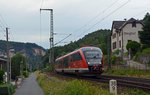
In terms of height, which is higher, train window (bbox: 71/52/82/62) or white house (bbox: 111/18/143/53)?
white house (bbox: 111/18/143/53)

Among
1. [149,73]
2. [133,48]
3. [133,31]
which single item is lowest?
[149,73]

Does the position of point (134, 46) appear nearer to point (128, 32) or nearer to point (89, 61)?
point (128, 32)

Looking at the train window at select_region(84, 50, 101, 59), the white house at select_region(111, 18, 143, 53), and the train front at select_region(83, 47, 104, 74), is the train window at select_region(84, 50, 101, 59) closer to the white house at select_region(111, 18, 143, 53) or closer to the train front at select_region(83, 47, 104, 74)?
the train front at select_region(83, 47, 104, 74)

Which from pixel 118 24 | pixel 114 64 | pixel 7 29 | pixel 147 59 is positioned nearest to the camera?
pixel 7 29

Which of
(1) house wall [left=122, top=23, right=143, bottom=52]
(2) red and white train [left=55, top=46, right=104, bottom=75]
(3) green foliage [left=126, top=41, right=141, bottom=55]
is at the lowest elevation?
(2) red and white train [left=55, top=46, right=104, bottom=75]

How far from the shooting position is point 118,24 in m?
62.2

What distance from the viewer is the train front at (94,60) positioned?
24.6 meters

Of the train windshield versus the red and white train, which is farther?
the train windshield

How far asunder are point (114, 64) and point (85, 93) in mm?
38631

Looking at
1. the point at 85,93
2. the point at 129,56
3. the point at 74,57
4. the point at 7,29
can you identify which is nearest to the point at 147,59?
the point at 129,56

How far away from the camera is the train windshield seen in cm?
2488

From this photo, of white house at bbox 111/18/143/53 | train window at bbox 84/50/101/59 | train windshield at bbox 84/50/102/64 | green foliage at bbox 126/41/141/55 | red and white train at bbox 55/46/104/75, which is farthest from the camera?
white house at bbox 111/18/143/53

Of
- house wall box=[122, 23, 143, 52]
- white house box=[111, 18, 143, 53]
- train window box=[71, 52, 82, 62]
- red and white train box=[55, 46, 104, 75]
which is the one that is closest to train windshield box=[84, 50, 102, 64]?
red and white train box=[55, 46, 104, 75]

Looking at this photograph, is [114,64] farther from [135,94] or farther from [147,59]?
[135,94]
